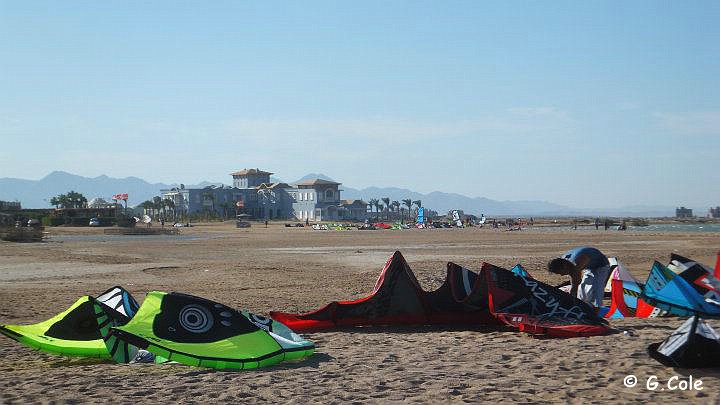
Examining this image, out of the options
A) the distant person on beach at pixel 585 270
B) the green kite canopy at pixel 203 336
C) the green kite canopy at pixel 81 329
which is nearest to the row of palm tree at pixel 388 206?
the distant person on beach at pixel 585 270

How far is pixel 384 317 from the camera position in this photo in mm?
10516

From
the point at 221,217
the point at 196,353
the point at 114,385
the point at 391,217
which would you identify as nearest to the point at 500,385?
the point at 196,353

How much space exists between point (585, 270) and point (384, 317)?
3269mm

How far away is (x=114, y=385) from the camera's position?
21.6ft

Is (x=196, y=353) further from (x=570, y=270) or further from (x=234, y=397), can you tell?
(x=570, y=270)

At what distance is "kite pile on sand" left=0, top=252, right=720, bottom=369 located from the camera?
7.27m

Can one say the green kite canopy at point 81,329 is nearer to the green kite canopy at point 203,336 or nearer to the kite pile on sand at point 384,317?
the kite pile on sand at point 384,317

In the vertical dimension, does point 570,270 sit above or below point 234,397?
above

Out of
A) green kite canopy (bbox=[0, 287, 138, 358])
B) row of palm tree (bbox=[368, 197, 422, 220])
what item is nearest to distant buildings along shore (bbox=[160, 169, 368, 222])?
row of palm tree (bbox=[368, 197, 422, 220])

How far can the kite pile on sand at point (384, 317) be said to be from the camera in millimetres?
7270

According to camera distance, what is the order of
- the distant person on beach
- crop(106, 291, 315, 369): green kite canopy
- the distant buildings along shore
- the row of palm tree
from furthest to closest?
the row of palm tree
the distant buildings along shore
the distant person on beach
crop(106, 291, 315, 369): green kite canopy

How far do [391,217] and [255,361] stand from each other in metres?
137

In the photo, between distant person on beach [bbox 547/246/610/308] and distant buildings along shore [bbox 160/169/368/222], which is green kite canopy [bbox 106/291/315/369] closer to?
distant person on beach [bbox 547/246/610/308]

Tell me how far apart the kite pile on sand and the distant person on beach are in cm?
26
